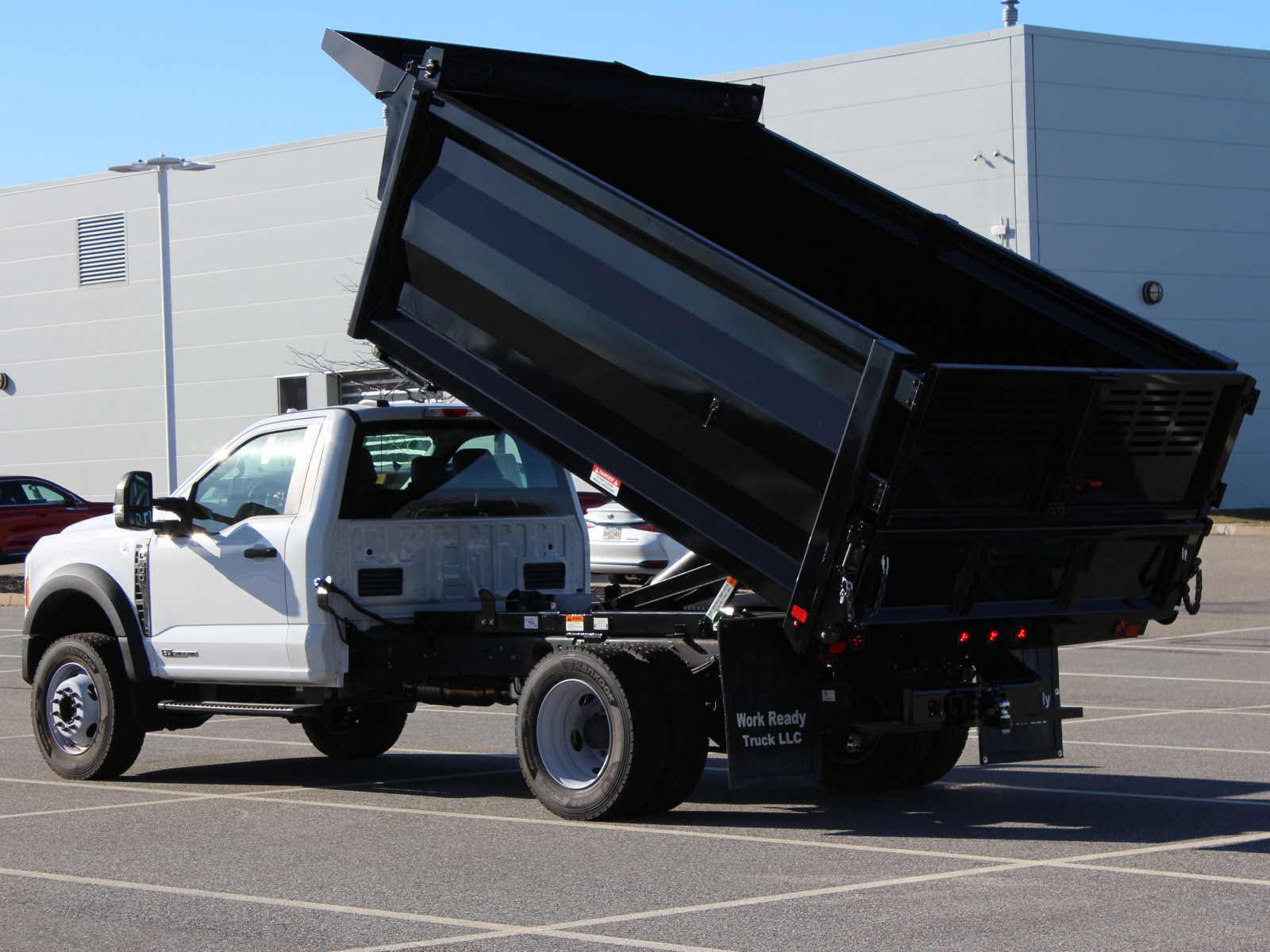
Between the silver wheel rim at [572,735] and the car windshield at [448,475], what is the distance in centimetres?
175

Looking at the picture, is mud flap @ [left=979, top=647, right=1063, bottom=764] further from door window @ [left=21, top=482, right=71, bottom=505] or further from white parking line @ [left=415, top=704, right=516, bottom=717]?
door window @ [left=21, top=482, right=71, bottom=505]

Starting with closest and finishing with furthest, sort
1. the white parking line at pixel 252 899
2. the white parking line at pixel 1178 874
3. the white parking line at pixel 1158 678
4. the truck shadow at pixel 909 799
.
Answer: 1. the white parking line at pixel 252 899
2. the white parking line at pixel 1178 874
3. the truck shadow at pixel 909 799
4. the white parking line at pixel 1158 678

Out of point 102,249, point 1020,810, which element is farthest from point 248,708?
point 102,249

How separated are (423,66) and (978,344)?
3.21 metres

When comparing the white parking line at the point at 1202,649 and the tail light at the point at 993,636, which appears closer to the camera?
the tail light at the point at 993,636

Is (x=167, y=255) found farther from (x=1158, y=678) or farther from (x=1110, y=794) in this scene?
(x=1110, y=794)

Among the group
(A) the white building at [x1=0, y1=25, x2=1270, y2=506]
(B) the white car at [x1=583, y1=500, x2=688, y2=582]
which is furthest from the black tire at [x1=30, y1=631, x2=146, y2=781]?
(A) the white building at [x1=0, y1=25, x2=1270, y2=506]

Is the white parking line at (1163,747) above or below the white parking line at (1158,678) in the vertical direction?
below

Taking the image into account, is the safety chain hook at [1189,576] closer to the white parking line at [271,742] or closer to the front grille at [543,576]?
the front grille at [543,576]

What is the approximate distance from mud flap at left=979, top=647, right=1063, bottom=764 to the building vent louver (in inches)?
1714

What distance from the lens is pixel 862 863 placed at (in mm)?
7797

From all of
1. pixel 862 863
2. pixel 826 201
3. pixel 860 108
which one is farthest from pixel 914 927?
pixel 860 108

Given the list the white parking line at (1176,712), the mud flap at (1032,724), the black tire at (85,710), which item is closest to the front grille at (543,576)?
the black tire at (85,710)

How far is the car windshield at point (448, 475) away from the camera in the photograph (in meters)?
10.1
